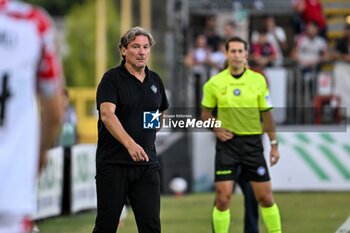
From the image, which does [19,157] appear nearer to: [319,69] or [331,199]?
[331,199]

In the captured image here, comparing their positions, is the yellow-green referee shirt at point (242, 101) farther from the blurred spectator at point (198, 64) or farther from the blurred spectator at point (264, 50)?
the blurred spectator at point (264, 50)

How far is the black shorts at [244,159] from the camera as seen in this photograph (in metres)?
9.75

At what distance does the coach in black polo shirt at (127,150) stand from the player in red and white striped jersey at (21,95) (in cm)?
300

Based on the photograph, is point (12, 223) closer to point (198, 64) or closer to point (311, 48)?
point (198, 64)

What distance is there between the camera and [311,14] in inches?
811

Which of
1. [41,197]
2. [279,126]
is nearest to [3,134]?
[41,197]

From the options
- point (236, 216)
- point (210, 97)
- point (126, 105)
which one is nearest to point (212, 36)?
point (236, 216)

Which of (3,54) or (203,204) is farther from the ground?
(3,54)

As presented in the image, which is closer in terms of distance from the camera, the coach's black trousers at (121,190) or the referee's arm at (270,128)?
the coach's black trousers at (121,190)

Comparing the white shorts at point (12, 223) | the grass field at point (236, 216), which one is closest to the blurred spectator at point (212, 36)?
the grass field at point (236, 216)

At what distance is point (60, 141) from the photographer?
586 inches

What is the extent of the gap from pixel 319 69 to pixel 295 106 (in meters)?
1.02

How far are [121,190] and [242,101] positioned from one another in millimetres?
2268

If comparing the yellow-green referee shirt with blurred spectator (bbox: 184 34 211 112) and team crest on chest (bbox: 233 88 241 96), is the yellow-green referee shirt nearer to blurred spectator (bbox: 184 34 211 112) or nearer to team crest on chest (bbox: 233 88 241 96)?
team crest on chest (bbox: 233 88 241 96)
